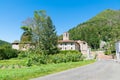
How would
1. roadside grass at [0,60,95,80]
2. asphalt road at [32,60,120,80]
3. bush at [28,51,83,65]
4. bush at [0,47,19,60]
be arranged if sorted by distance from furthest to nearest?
bush at [0,47,19,60] → bush at [28,51,83,65] → roadside grass at [0,60,95,80] → asphalt road at [32,60,120,80]

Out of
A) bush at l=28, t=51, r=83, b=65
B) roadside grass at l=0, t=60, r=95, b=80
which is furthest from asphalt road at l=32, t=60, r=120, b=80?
bush at l=28, t=51, r=83, b=65

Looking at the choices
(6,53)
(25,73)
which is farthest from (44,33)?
(25,73)

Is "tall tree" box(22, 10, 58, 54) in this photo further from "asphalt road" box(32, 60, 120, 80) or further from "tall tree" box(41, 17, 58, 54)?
"asphalt road" box(32, 60, 120, 80)

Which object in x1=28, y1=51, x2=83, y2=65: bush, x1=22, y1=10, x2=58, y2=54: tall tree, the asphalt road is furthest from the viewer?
x1=22, y1=10, x2=58, y2=54: tall tree

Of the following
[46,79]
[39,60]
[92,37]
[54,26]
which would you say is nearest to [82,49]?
[92,37]

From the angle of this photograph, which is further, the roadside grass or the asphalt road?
the roadside grass

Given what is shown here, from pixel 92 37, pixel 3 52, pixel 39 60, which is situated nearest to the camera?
pixel 39 60

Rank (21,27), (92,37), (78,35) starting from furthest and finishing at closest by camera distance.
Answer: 1. (78,35)
2. (92,37)
3. (21,27)

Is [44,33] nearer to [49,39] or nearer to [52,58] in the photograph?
[49,39]

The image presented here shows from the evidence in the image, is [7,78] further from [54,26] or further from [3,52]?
[54,26]

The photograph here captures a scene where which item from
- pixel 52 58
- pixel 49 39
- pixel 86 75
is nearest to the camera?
pixel 86 75

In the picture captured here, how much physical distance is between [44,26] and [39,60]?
1381 inches

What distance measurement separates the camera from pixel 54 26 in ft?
267

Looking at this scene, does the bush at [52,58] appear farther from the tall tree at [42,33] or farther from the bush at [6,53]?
the bush at [6,53]
